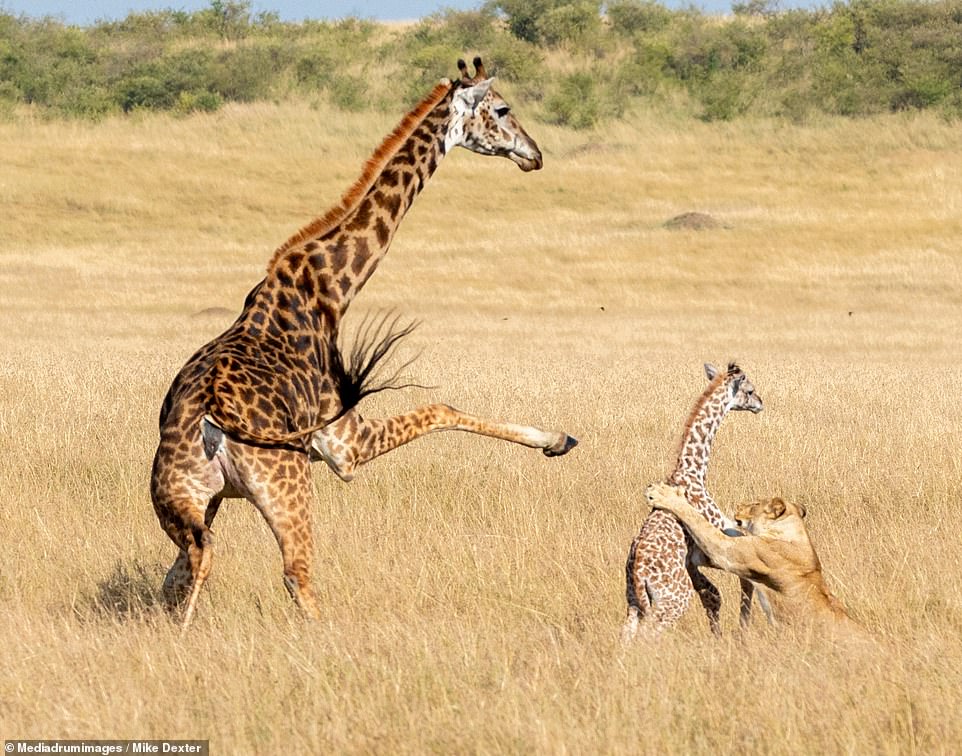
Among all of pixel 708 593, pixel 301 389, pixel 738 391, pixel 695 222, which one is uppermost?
pixel 301 389

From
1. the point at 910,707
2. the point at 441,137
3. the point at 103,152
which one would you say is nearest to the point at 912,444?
the point at 441,137

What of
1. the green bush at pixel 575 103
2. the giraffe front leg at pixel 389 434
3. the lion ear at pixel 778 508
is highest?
the giraffe front leg at pixel 389 434

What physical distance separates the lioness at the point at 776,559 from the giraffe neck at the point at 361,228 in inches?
77.6

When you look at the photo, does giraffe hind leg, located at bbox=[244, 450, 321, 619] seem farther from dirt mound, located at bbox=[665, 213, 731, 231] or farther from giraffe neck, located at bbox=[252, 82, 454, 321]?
dirt mound, located at bbox=[665, 213, 731, 231]

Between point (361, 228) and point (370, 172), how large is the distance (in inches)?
13.5

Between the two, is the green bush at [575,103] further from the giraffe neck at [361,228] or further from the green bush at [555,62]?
the giraffe neck at [361,228]

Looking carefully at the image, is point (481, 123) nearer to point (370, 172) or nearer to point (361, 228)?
point (370, 172)

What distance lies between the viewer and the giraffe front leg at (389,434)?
7012mm

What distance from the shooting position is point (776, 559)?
642 centimetres

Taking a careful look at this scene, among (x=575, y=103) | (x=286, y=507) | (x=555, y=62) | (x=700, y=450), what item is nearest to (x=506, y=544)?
(x=700, y=450)

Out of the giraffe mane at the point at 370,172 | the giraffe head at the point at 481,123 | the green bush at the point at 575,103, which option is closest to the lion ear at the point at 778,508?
the giraffe head at the point at 481,123

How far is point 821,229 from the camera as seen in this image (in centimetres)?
4112

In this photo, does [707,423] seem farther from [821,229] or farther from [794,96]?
[794,96]

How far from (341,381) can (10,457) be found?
4.54 m
